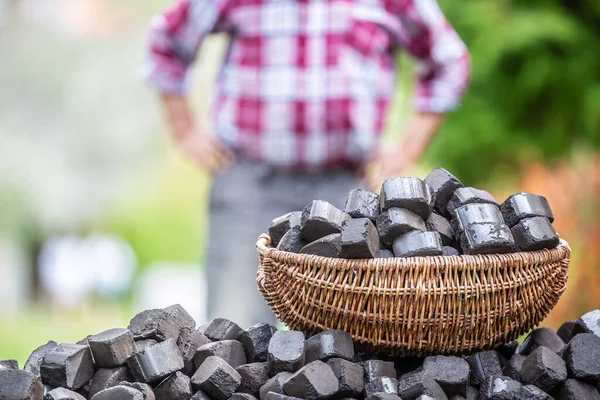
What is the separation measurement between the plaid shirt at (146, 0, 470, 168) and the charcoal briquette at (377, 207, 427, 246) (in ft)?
3.93

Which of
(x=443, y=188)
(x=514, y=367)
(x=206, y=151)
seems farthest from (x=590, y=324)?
(x=206, y=151)

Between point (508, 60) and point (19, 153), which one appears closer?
point (508, 60)

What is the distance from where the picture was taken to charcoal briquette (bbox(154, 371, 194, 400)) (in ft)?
4.72

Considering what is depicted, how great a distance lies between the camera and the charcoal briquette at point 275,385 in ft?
4.63

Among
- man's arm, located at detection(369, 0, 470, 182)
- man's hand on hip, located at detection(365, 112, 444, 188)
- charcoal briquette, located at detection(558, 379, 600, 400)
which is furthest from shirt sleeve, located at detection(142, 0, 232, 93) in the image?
charcoal briquette, located at detection(558, 379, 600, 400)

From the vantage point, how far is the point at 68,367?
56.4 inches

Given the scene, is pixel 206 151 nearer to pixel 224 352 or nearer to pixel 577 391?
pixel 224 352

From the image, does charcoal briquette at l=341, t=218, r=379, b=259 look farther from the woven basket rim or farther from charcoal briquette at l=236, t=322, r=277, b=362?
charcoal briquette at l=236, t=322, r=277, b=362

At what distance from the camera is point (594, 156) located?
4438 mm

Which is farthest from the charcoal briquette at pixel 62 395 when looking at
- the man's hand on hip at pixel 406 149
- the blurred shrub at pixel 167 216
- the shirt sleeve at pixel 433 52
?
the blurred shrub at pixel 167 216

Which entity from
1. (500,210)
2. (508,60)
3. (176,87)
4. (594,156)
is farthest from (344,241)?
(508,60)

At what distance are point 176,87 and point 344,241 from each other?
1.84m

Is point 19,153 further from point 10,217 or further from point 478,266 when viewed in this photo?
point 478,266

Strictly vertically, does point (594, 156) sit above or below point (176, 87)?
Result: below
